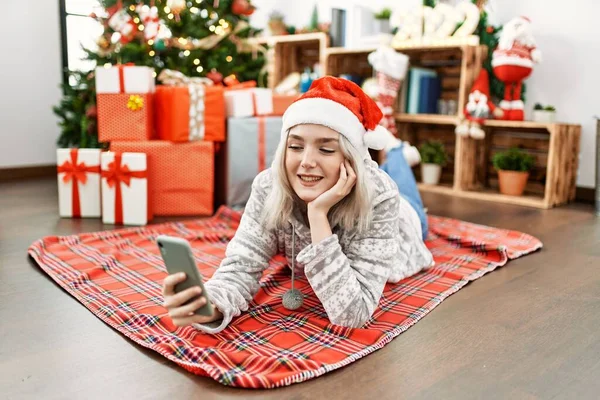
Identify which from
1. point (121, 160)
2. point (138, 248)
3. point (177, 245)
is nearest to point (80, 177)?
point (121, 160)

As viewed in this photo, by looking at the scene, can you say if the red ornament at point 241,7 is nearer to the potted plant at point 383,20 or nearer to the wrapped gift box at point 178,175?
the potted plant at point 383,20

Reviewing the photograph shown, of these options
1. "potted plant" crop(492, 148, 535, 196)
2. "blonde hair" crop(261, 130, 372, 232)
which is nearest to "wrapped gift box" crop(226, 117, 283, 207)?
"potted plant" crop(492, 148, 535, 196)

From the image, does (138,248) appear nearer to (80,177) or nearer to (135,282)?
(135,282)

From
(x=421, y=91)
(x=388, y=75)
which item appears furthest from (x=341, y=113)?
(x=421, y=91)

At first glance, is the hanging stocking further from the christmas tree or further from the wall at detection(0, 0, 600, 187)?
the christmas tree

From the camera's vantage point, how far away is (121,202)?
8.32 feet

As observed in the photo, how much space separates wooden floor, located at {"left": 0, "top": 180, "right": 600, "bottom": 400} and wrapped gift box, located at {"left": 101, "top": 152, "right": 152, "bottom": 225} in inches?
23.5

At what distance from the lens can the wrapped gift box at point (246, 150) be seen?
289cm

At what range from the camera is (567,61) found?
11.0 ft

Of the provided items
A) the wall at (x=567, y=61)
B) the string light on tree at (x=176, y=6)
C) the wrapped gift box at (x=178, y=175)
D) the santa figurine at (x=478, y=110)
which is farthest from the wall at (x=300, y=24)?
the wrapped gift box at (x=178, y=175)

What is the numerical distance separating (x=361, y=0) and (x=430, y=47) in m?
0.92

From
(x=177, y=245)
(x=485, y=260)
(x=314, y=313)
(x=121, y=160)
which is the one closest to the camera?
(x=177, y=245)

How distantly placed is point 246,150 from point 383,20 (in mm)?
1638

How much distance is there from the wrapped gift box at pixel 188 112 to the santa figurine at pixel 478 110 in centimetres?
153
